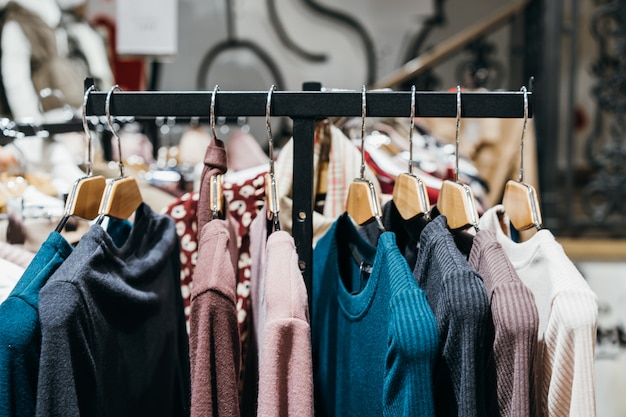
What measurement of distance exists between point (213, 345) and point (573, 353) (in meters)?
0.31

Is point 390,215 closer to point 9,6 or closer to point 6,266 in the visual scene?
point 6,266

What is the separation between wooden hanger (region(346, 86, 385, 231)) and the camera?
0.70 meters

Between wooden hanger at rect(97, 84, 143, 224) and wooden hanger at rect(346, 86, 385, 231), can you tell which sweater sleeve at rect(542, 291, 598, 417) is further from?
wooden hanger at rect(97, 84, 143, 224)

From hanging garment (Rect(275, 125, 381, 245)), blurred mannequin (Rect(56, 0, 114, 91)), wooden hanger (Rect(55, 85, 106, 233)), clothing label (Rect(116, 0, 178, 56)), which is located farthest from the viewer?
blurred mannequin (Rect(56, 0, 114, 91))

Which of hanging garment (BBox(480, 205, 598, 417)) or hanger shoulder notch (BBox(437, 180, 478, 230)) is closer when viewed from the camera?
hanging garment (BBox(480, 205, 598, 417))

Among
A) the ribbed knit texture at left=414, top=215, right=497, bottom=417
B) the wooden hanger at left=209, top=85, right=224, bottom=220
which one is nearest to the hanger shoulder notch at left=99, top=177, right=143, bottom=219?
the wooden hanger at left=209, top=85, right=224, bottom=220

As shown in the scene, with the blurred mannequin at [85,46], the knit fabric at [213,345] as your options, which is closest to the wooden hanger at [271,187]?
the knit fabric at [213,345]

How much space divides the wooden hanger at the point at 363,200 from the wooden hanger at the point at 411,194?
1.2 inches

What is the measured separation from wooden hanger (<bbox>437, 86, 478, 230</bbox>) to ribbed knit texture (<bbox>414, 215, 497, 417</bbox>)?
0.26 feet

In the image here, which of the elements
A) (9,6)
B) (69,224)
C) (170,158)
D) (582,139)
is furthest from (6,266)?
(582,139)

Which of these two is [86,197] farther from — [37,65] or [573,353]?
[37,65]

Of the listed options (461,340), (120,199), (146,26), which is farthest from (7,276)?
(146,26)

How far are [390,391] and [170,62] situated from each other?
9.12ft

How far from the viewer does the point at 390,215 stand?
81 centimetres
